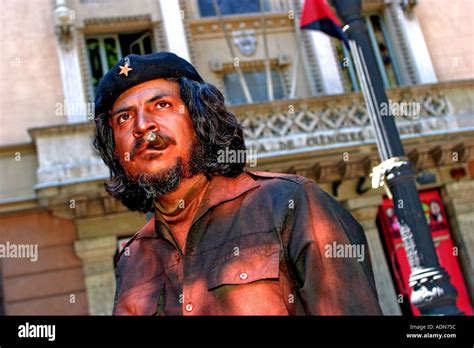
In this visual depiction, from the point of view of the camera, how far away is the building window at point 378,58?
44.6 feet

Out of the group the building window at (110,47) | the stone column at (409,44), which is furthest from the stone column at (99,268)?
the stone column at (409,44)

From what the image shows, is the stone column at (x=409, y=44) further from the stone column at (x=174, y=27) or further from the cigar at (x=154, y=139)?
the cigar at (x=154, y=139)

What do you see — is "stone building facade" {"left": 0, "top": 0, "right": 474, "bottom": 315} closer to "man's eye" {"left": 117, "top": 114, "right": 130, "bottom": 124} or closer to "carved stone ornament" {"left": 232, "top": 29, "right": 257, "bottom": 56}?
"carved stone ornament" {"left": 232, "top": 29, "right": 257, "bottom": 56}

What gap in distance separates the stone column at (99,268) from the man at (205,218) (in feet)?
30.7

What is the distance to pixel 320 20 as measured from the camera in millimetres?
10258

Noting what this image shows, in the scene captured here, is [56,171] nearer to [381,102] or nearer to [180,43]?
[180,43]

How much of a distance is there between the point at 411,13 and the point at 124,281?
1338 centimetres

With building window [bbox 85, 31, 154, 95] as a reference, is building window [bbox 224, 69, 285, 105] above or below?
below

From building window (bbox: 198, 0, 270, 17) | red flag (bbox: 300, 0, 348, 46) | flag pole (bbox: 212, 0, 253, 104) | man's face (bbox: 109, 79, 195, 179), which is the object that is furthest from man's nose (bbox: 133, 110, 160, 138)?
building window (bbox: 198, 0, 270, 17)

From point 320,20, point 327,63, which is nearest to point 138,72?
point 320,20

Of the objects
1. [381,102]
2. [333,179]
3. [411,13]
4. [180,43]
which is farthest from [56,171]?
[411,13]

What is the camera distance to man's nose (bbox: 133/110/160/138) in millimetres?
1696

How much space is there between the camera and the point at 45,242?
11.2 meters

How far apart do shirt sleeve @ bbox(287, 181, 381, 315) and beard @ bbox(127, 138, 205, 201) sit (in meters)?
0.30
